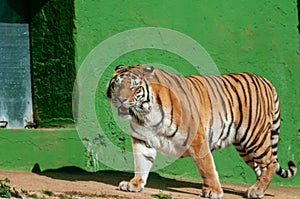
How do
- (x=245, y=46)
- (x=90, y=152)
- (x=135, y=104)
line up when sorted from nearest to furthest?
(x=135, y=104), (x=90, y=152), (x=245, y=46)

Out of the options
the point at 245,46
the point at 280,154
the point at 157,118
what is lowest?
the point at 280,154

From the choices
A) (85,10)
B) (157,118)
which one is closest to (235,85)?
(157,118)

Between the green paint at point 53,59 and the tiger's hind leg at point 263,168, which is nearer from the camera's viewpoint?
the tiger's hind leg at point 263,168

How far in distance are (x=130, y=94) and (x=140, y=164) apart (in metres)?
0.82

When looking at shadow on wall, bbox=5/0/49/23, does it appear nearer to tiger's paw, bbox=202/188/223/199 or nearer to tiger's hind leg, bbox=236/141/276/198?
tiger's hind leg, bbox=236/141/276/198

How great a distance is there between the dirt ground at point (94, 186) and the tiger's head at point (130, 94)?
777mm

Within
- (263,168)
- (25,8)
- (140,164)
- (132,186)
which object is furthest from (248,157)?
(25,8)

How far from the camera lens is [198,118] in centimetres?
727

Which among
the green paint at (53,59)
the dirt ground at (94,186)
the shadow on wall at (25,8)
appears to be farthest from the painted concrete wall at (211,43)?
the shadow on wall at (25,8)

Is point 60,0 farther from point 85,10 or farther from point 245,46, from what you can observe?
point 245,46

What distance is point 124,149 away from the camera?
8805mm

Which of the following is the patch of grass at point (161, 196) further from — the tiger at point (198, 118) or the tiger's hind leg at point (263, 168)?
the tiger's hind leg at point (263, 168)

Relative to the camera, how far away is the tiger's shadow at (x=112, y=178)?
311 inches

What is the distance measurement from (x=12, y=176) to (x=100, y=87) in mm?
1620
